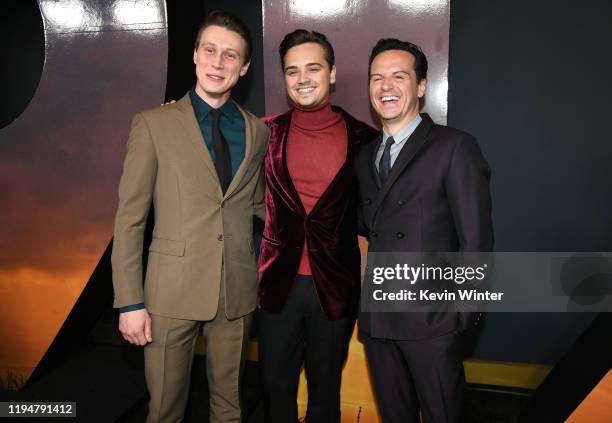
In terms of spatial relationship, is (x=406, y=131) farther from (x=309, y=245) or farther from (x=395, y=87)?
(x=309, y=245)

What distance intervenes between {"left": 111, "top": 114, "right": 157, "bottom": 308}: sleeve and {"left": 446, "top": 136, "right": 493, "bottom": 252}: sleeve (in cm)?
119

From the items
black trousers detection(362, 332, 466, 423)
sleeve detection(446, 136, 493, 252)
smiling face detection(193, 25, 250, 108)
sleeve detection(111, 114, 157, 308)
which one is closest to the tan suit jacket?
sleeve detection(111, 114, 157, 308)

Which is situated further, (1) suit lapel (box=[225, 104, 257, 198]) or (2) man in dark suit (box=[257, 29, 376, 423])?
(2) man in dark suit (box=[257, 29, 376, 423])

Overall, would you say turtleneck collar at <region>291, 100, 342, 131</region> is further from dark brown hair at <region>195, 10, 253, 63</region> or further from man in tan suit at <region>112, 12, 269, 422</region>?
dark brown hair at <region>195, 10, 253, 63</region>

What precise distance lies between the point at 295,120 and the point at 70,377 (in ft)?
8.16

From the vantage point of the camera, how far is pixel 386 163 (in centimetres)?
185

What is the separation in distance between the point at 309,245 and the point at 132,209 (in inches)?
29.9

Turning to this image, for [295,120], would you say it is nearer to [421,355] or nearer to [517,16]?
[421,355]

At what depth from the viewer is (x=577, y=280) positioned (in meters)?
2.94

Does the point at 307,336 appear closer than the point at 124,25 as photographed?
Yes

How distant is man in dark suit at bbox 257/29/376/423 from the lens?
1.96m

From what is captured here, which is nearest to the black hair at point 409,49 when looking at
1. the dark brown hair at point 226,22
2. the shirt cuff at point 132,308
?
the dark brown hair at point 226,22

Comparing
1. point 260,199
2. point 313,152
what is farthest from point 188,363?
point 313,152

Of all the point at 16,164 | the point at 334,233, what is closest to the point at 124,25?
the point at 16,164
